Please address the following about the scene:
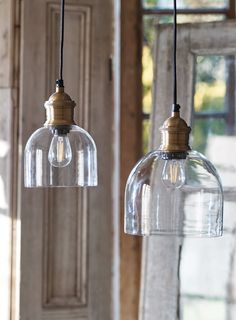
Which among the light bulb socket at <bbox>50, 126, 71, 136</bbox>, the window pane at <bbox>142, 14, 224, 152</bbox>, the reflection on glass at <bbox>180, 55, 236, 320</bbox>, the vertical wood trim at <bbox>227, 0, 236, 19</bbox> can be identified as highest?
the vertical wood trim at <bbox>227, 0, 236, 19</bbox>

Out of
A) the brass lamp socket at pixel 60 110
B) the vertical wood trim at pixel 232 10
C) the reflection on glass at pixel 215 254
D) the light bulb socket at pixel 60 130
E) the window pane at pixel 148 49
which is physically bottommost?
the reflection on glass at pixel 215 254

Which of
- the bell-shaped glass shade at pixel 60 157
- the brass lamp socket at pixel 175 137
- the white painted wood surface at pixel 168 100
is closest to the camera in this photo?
the brass lamp socket at pixel 175 137

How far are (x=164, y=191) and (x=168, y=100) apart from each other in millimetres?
851

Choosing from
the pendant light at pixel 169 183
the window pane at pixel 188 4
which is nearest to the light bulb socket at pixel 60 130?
the pendant light at pixel 169 183

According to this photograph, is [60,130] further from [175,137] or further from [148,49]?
[148,49]

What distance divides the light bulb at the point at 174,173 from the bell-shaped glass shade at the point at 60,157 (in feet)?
0.64

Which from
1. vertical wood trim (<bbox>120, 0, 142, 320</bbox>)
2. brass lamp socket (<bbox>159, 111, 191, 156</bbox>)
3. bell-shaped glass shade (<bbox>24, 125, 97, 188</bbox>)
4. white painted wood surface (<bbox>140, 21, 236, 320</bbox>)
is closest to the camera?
brass lamp socket (<bbox>159, 111, 191, 156</bbox>)

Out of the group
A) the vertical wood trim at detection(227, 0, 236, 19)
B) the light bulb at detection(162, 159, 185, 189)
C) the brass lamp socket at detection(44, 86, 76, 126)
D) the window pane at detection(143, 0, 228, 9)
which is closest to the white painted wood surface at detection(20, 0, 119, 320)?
the window pane at detection(143, 0, 228, 9)

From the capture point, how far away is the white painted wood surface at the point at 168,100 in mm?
2059

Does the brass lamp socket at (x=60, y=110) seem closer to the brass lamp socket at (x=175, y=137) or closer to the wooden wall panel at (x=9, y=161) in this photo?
the brass lamp socket at (x=175, y=137)

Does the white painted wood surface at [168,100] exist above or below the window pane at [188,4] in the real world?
below

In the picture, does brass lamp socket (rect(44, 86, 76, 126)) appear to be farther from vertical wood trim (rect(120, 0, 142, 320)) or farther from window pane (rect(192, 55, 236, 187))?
vertical wood trim (rect(120, 0, 142, 320))

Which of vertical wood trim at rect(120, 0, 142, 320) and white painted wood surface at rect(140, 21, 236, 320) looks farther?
vertical wood trim at rect(120, 0, 142, 320)

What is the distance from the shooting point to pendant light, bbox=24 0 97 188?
4.23 ft
